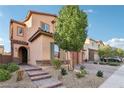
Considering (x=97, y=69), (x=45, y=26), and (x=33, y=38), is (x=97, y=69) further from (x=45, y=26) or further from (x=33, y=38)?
(x=33, y=38)

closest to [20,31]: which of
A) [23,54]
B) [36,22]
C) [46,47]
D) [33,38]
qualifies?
[33,38]

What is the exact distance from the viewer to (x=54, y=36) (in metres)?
13.9

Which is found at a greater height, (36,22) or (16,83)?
(36,22)

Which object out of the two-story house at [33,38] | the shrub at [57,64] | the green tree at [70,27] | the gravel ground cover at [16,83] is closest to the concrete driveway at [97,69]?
the shrub at [57,64]

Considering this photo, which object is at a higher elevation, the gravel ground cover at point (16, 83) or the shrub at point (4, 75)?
the shrub at point (4, 75)

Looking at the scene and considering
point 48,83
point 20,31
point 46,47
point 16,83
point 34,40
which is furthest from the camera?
point 20,31

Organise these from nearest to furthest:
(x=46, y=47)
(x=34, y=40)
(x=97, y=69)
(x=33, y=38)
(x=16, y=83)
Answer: (x=16, y=83) → (x=46, y=47) → (x=33, y=38) → (x=34, y=40) → (x=97, y=69)

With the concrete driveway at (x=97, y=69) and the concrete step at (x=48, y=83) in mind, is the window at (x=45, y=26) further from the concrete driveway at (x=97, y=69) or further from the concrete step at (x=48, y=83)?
the concrete step at (x=48, y=83)

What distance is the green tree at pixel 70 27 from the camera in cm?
1342

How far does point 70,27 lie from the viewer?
1339 centimetres

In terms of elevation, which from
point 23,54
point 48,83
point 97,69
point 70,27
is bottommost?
point 48,83

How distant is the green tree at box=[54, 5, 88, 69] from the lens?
13.4 meters
